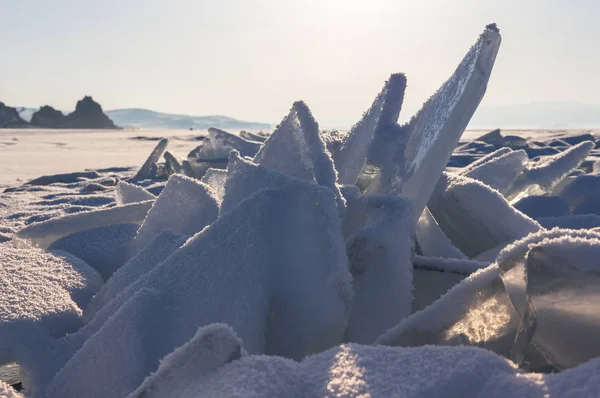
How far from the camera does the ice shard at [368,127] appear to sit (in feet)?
4.38

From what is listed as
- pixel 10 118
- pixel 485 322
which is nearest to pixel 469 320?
pixel 485 322

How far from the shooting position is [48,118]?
2542 centimetres

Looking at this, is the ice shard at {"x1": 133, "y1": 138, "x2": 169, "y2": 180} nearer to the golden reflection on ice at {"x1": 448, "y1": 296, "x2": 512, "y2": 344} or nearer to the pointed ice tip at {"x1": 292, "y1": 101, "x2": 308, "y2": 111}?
the pointed ice tip at {"x1": 292, "y1": 101, "x2": 308, "y2": 111}

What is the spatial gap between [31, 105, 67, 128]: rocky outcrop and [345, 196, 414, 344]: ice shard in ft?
86.5

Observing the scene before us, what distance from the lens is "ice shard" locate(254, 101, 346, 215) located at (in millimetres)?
1116

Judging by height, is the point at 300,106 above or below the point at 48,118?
below

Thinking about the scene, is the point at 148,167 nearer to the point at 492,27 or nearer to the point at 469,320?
the point at 492,27

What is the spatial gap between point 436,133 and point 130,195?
1.16 meters

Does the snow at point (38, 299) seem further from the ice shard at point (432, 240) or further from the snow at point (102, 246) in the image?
the ice shard at point (432, 240)

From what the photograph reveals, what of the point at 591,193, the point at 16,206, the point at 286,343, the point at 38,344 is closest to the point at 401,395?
the point at 286,343

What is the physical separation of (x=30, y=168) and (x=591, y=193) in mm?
4670

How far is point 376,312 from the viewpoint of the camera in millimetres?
951

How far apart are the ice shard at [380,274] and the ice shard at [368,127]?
365 millimetres

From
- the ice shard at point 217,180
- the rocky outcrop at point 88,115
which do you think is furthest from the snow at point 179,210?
the rocky outcrop at point 88,115
